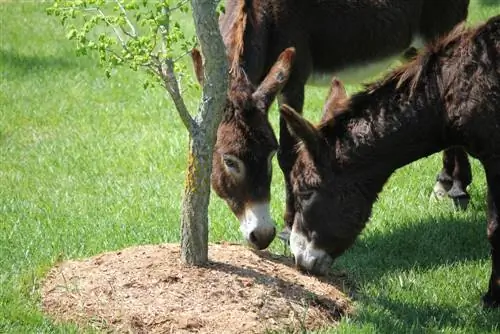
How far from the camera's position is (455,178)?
8.17 metres

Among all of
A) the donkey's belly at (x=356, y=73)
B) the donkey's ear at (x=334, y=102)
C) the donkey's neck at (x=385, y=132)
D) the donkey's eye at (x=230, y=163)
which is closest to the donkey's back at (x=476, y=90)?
the donkey's neck at (x=385, y=132)

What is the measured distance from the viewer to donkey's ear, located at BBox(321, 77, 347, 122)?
20.3 ft

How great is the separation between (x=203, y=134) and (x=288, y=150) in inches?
60.3

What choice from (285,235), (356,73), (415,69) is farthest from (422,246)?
(356,73)

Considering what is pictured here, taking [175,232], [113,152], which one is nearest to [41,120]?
[113,152]

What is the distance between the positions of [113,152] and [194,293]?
429 centimetres

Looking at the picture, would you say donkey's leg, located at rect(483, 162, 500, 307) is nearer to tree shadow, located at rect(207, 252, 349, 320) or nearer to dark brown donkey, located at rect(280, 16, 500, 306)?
dark brown donkey, located at rect(280, 16, 500, 306)

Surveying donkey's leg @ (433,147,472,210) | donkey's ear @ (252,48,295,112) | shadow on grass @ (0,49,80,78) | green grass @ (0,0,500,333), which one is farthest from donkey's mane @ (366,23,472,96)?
shadow on grass @ (0,49,80,78)

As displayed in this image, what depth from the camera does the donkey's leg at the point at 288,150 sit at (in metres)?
6.60

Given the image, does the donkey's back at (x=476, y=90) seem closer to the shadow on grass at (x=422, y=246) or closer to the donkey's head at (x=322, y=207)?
the donkey's head at (x=322, y=207)

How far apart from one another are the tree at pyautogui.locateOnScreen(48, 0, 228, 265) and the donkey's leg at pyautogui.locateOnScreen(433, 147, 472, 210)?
10.1 ft

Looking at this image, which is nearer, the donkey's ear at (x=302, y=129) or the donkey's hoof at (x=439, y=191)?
the donkey's ear at (x=302, y=129)

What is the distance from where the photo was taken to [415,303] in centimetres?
594

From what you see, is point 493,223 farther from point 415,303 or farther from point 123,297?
point 123,297
